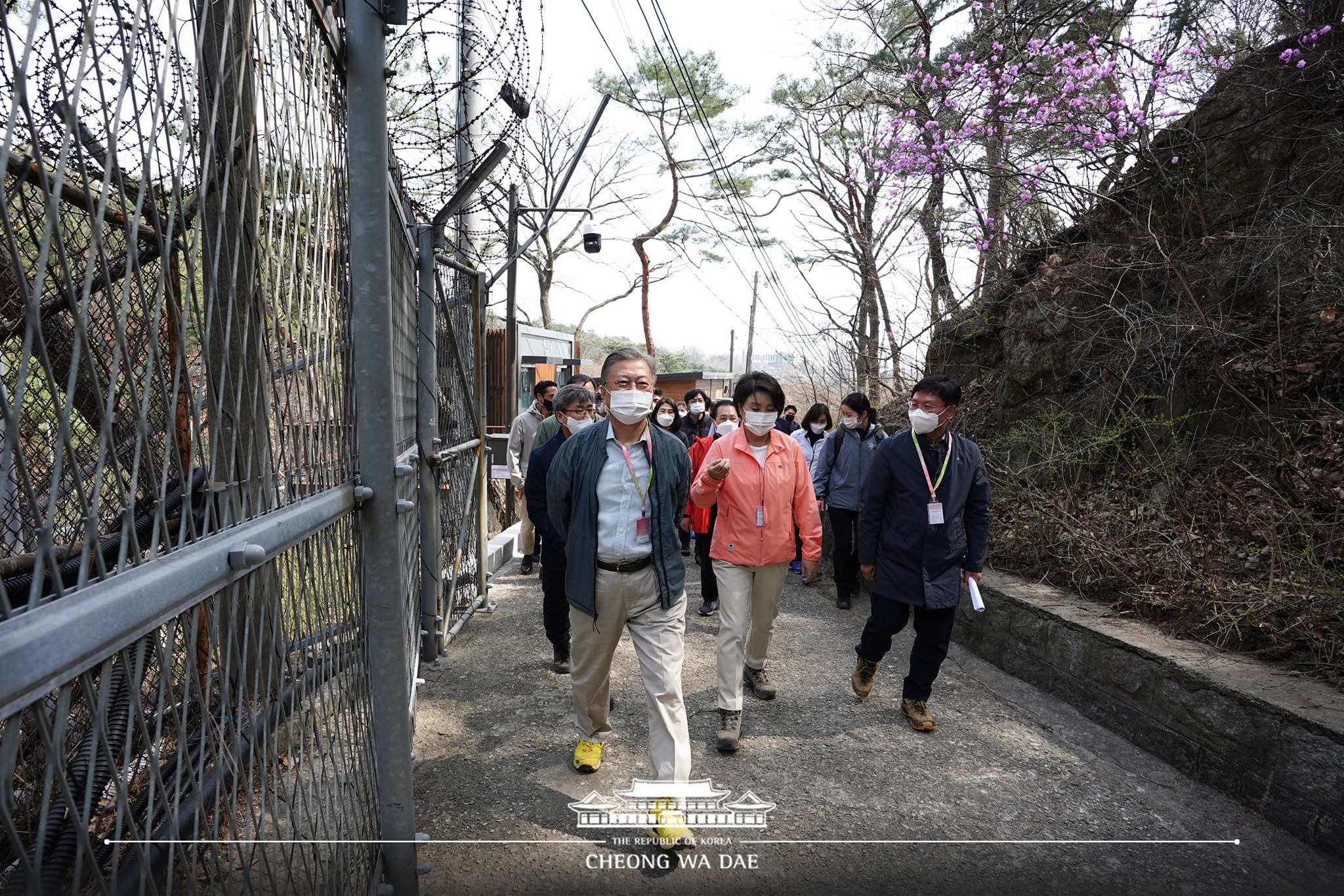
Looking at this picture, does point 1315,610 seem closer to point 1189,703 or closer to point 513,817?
point 1189,703

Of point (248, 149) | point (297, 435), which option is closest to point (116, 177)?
point (248, 149)

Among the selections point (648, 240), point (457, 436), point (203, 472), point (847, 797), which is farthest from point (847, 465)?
point (648, 240)

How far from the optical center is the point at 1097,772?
3859 mm

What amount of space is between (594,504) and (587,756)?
4.24ft

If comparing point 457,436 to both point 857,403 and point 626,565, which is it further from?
point 857,403

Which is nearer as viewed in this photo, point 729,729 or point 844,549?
point 729,729

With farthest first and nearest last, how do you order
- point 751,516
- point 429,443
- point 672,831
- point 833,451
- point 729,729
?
1. point 833,451
2. point 429,443
3. point 751,516
4. point 729,729
5. point 672,831

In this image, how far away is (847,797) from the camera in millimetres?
3588

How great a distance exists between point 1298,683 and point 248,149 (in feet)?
14.8

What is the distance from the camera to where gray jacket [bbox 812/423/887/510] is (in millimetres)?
7039

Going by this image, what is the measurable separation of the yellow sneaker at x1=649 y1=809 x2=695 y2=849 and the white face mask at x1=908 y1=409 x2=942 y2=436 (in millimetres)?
2485

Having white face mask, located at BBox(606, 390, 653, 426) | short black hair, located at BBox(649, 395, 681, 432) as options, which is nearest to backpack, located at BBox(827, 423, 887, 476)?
short black hair, located at BBox(649, 395, 681, 432)

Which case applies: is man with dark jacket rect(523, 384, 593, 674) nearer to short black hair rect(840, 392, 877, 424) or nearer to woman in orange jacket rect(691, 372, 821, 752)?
woman in orange jacket rect(691, 372, 821, 752)

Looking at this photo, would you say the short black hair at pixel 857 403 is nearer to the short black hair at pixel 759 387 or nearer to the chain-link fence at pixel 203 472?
the short black hair at pixel 759 387
